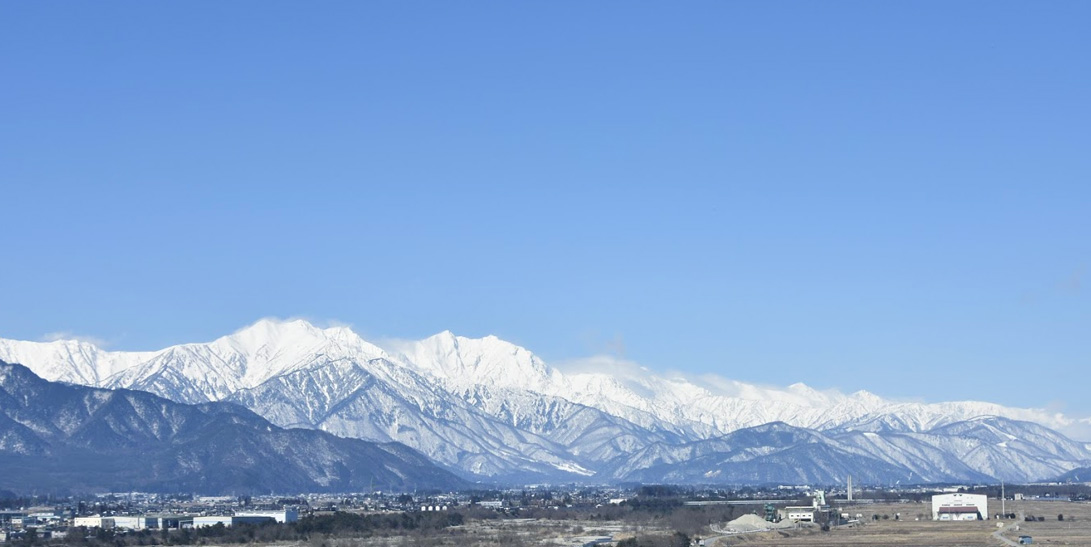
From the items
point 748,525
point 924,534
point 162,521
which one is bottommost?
point 924,534

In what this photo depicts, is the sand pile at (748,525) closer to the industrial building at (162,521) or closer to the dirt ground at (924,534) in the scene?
the dirt ground at (924,534)

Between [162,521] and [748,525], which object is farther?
[162,521]

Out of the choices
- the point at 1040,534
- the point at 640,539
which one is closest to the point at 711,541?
Answer: the point at 640,539

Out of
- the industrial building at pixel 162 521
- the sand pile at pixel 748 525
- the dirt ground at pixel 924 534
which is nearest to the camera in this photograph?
the dirt ground at pixel 924 534

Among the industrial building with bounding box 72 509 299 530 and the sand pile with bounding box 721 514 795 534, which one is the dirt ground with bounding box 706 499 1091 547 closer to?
the sand pile with bounding box 721 514 795 534

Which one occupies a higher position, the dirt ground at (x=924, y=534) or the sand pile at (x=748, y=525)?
the sand pile at (x=748, y=525)

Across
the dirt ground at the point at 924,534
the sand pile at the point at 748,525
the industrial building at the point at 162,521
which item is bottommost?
the dirt ground at the point at 924,534

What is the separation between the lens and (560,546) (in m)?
151

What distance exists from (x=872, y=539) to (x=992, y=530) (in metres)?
22.4

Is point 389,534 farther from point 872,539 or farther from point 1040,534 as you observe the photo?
point 1040,534

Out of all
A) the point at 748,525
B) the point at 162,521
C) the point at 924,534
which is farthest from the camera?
the point at 162,521

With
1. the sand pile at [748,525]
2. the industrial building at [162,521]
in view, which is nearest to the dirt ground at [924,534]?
the sand pile at [748,525]

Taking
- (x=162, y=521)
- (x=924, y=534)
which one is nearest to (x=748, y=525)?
(x=924, y=534)

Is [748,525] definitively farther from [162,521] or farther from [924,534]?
[162,521]
